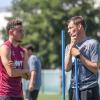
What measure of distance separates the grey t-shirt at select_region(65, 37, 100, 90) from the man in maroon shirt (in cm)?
118

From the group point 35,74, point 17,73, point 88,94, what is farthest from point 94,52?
point 35,74

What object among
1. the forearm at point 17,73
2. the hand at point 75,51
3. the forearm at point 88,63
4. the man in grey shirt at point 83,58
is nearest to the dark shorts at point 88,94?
the man in grey shirt at point 83,58

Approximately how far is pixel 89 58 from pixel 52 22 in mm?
52090

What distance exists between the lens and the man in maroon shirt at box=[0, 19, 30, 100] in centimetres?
983

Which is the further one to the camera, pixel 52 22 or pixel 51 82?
pixel 52 22

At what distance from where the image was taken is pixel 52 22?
61000mm

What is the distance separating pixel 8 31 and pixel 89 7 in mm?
51499

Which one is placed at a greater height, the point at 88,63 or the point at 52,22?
the point at 52,22

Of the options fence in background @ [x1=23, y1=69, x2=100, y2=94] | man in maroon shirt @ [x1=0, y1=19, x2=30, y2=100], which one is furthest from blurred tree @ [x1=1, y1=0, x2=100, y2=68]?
man in maroon shirt @ [x1=0, y1=19, x2=30, y2=100]

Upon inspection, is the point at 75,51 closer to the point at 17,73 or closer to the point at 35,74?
the point at 17,73

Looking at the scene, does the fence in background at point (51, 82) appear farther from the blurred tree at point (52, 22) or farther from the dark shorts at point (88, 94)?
the dark shorts at point (88, 94)

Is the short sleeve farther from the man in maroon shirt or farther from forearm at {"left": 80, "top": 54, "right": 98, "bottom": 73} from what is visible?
the man in maroon shirt

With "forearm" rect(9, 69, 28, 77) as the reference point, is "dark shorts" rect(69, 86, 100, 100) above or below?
below

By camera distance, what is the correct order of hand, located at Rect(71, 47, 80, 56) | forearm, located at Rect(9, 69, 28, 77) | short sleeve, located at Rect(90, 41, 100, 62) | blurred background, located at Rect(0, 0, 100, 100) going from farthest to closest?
blurred background, located at Rect(0, 0, 100, 100) → forearm, located at Rect(9, 69, 28, 77) → short sleeve, located at Rect(90, 41, 100, 62) → hand, located at Rect(71, 47, 80, 56)
